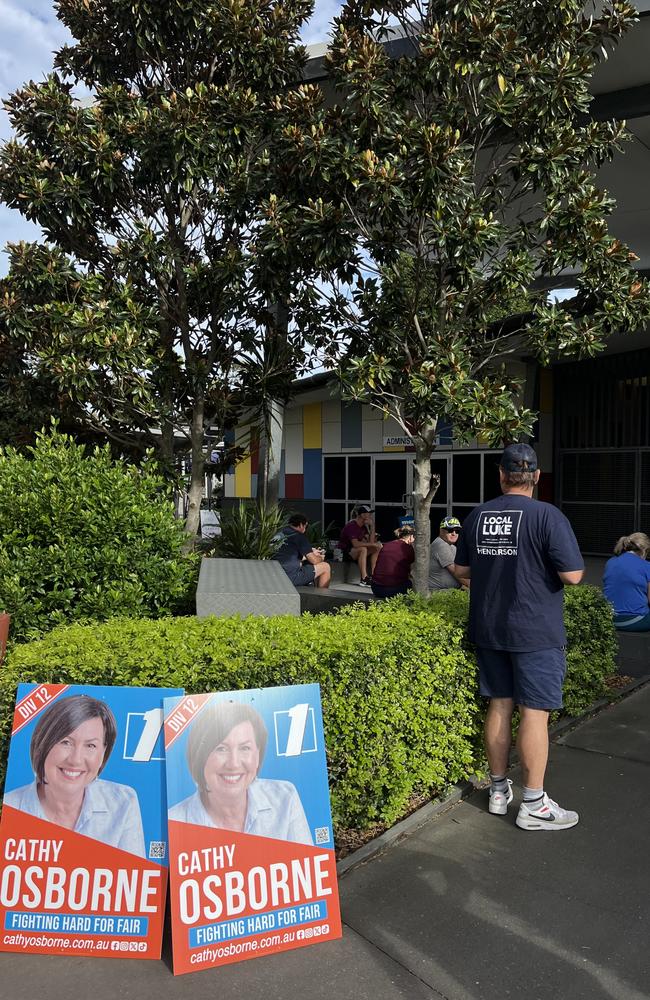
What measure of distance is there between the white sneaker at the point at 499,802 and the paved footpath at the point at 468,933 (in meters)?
0.03

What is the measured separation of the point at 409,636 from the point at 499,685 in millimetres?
538

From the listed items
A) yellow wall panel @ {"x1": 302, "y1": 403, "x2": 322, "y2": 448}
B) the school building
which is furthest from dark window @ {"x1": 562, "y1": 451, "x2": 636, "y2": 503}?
yellow wall panel @ {"x1": 302, "y1": 403, "x2": 322, "y2": 448}

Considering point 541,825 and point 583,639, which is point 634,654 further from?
point 541,825

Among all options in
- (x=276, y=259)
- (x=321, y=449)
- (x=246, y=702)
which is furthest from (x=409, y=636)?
(x=321, y=449)

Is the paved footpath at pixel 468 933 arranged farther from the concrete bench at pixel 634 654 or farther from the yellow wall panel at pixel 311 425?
the yellow wall panel at pixel 311 425

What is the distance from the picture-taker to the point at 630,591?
702cm

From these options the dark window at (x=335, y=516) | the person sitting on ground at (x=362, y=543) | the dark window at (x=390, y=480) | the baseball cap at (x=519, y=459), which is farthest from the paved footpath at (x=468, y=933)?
the dark window at (x=335, y=516)

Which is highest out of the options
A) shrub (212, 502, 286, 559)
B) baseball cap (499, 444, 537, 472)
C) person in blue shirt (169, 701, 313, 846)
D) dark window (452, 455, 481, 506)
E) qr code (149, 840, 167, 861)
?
dark window (452, 455, 481, 506)

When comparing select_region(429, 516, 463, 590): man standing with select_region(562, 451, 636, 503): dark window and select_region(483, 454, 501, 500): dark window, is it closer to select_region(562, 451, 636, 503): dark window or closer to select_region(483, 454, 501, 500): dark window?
select_region(483, 454, 501, 500): dark window

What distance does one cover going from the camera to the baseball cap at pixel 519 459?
13.3 ft

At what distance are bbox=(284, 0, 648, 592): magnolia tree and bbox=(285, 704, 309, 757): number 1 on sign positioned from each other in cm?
309

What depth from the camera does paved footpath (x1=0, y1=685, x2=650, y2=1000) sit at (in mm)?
2674

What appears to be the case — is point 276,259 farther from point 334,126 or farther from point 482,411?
point 482,411

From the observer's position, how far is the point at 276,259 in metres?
6.68
